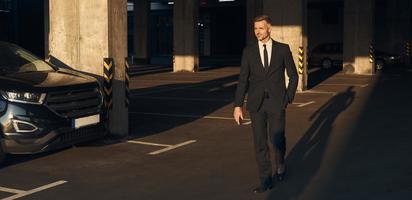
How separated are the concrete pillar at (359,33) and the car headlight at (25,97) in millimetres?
21730

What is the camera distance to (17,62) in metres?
8.76

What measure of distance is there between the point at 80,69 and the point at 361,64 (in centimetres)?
1958

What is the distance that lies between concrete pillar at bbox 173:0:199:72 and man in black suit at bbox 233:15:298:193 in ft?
80.1

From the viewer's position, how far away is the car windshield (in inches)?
333

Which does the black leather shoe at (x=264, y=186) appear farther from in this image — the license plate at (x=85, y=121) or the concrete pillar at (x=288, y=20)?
the concrete pillar at (x=288, y=20)

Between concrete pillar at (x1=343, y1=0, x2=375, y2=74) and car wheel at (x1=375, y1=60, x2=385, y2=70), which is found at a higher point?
concrete pillar at (x1=343, y1=0, x2=375, y2=74)

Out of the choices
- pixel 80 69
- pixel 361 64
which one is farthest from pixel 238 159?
pixel 361 64

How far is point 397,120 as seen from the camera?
461 inches

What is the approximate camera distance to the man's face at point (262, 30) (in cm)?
615

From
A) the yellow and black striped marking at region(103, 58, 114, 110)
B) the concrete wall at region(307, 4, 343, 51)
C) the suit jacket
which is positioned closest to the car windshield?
the yellow and black striped marking at region(103, 58, 114, 110)

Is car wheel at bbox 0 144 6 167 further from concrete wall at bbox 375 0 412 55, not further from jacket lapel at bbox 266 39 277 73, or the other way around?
concrete wall at bbox 375 0 412 55

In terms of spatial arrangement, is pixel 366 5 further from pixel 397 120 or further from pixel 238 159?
pixel 238 159

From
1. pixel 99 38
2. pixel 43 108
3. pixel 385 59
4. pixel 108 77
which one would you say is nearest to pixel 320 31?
pixel 385 59

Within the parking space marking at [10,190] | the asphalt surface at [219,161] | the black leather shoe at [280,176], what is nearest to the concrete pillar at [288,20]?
the asphalt surface at [219,161]
